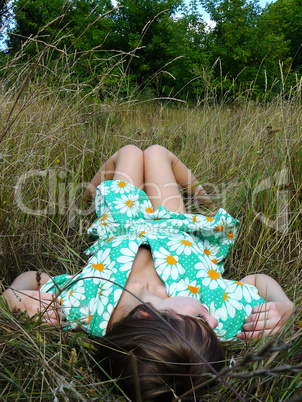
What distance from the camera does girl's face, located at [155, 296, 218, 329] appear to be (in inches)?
48.1

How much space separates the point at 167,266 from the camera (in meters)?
1.57

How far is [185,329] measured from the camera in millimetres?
1091

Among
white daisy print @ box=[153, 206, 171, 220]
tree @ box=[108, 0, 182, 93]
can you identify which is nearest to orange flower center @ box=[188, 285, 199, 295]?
white daisy print @ box=[153, 206, 171, 220]

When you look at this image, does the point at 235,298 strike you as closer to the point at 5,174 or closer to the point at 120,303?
the point at 120,303

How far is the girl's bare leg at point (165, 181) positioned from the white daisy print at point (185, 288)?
18.8 inches

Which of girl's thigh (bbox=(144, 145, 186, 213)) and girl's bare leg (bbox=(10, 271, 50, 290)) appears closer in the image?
girl's bare leg (bbox=(10, 271, 50, 290))

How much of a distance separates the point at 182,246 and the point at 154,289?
0.25 m

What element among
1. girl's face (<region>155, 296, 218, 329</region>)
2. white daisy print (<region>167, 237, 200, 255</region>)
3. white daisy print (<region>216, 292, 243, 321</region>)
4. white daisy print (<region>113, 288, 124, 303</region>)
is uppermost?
white daisy print (<region>167, 237, 200, 255</region>)

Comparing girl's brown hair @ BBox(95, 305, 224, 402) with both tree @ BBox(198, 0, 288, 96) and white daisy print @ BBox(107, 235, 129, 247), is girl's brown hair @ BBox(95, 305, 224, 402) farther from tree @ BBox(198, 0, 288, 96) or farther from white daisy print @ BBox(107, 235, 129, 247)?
tree @ BBox(198, 0, 288, 96)

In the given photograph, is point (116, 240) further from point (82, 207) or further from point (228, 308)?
point (228, 308)

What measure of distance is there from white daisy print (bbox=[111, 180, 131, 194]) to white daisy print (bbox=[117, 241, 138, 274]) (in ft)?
1.17

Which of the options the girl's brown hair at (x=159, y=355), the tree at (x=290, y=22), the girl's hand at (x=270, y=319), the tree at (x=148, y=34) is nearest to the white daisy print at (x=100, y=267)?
the girl's brown hair at (x=159, y=355)

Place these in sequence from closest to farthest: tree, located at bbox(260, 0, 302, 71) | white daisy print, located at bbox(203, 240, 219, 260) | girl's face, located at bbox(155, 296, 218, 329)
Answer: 1. girl's face, located at bbox(155, 296, 218, 329)
2. white daisy print, located at bbox(203, 240, 219, 260)
3. tree, located at bbox(260, 0, 302, 71)

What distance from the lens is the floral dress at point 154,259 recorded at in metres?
1.39
